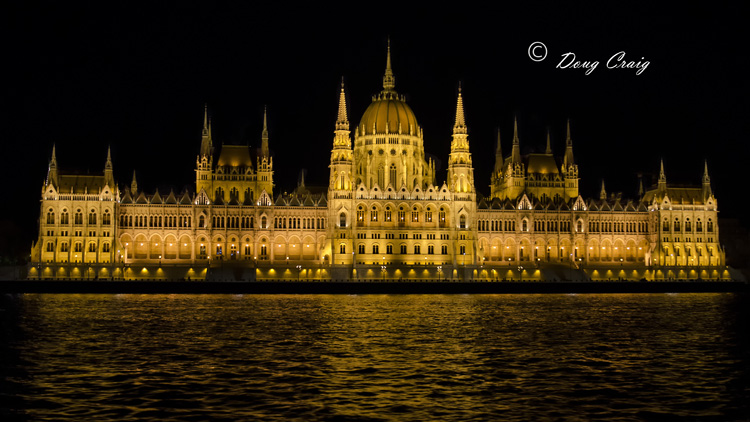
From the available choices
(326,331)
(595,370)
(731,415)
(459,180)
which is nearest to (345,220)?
(459,180)

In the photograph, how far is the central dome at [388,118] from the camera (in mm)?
127875

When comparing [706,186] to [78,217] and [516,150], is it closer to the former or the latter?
[516,150]

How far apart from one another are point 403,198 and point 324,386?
82.8m

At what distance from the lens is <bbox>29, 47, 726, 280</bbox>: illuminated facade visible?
11288 cm

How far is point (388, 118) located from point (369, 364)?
88.0m

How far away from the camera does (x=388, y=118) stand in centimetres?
12825

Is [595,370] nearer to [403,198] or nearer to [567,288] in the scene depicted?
[567,288]

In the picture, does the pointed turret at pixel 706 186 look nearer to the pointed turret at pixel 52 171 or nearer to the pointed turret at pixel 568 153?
the pointed turret at pixel 568 153

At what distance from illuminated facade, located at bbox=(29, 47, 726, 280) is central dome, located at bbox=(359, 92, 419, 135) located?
0.69 feet

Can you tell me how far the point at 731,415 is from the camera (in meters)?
32.4

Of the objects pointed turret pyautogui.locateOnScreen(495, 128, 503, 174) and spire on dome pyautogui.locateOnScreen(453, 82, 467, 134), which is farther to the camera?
pointed turret pyautogui.locateOnScreen(495, 128, 503, 174)

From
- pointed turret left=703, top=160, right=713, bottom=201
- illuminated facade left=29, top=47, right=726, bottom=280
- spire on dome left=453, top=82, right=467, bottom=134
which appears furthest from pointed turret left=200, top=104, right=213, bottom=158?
pointed turret left=703, top=160, right=713, bottom=201

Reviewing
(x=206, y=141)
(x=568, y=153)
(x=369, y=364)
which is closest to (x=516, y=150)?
(x=568, y=153)

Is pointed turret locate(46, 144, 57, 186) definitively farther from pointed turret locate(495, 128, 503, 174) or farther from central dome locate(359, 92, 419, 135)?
pointed turret locate(495, 128, 503, 174)
